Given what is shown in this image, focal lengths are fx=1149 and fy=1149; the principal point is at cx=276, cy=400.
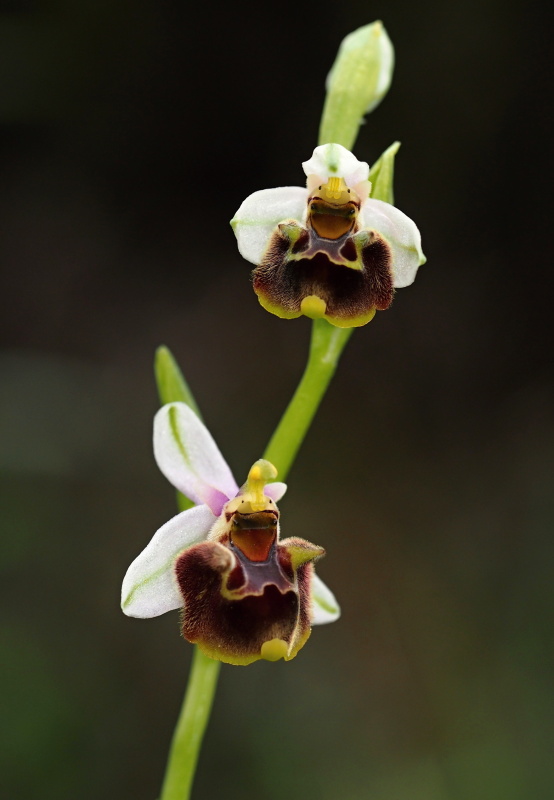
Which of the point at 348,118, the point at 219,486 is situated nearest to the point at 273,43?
the point at 348,118

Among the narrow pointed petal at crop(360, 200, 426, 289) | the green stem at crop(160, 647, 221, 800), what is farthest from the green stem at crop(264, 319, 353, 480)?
the green stem at crop(160, 647, 221, 800)

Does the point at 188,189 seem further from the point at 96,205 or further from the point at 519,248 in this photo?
Answer: the point at 519,248

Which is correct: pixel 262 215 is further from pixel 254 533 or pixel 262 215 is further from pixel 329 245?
pixel 254 533

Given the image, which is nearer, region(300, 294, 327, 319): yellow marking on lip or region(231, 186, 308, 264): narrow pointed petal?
region(300, 294, 327, 319): yellow marking on lip

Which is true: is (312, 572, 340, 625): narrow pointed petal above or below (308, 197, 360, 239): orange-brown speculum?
below

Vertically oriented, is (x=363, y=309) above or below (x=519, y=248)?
below

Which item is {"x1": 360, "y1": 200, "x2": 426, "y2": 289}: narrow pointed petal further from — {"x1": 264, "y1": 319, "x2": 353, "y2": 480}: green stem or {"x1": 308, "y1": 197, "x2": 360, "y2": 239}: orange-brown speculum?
{"x1": 264, "y1": 319, "x2": 353, "y2": 480}: green stem

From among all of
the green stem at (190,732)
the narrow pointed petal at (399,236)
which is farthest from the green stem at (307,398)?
the green stem at (190,732)
